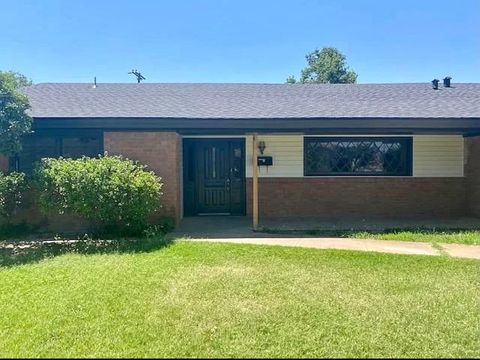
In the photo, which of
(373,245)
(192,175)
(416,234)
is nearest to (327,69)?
(192,175)

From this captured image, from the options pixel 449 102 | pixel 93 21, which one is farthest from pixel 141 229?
pixel 93 21

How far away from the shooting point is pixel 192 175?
1152 cm

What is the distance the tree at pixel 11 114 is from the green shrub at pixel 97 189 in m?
0.71

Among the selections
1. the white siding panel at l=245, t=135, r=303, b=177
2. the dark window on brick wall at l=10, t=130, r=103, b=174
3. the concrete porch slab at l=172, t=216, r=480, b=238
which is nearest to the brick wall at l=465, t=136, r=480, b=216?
the concrete porch slab at l=172, t=216, r=480, b=238

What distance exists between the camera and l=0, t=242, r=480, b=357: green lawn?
11.0 ft

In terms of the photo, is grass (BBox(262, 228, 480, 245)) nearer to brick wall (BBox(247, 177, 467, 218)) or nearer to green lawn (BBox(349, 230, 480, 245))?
green lawn (BBox(349, 230, 480, 245))

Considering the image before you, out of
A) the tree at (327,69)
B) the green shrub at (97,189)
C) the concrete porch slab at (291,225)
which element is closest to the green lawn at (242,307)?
the green shrub at (97,189)

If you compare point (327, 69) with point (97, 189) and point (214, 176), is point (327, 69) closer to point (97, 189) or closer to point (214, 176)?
point (214, 176)

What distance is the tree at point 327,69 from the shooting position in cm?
3643

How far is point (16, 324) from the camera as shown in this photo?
3883 millimetres

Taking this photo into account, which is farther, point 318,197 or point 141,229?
point 318,197

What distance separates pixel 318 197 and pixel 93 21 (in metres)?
11.2

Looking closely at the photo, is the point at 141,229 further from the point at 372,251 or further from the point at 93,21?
the point at 93,21

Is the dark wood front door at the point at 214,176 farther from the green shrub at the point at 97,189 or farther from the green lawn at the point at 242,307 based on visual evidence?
the green lawn at the point at 242,307
